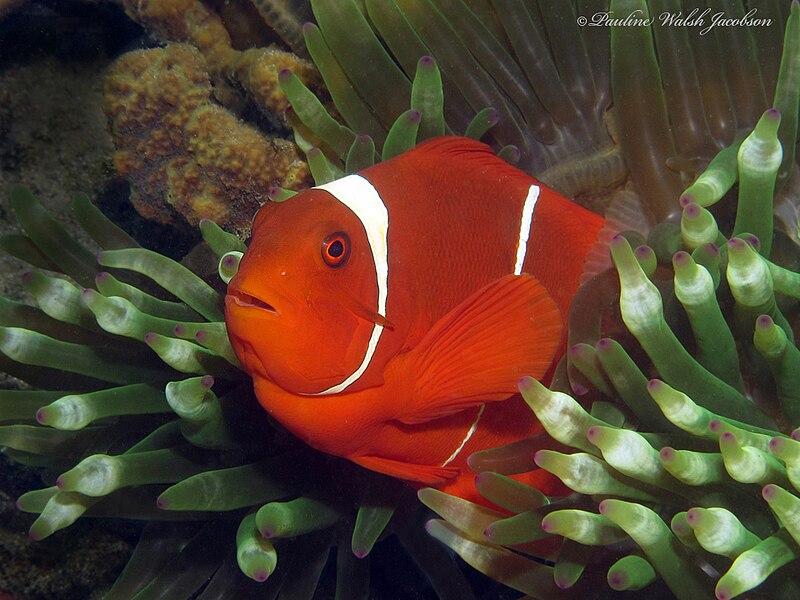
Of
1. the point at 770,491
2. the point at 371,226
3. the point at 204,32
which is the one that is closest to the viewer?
the point at 770,491

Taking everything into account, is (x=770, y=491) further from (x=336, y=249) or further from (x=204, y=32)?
(x=204, y=32)

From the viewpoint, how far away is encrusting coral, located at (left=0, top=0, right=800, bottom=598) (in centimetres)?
116

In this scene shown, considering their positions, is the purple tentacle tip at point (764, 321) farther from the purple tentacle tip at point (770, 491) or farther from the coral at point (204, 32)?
the coral at point (204, 32)

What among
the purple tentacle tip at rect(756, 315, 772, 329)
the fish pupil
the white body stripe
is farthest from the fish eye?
the purple tentacle tip at rect(756, 315, 772, 329)

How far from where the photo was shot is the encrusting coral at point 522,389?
3.81 feet

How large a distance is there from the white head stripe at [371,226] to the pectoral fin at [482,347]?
10 cm

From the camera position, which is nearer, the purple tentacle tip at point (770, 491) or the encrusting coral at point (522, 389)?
the purple tentacle tip at point (770, 491)

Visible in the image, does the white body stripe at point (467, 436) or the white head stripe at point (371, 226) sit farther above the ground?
the white head stripe at point (371, 226)

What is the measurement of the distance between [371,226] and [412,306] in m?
0.17

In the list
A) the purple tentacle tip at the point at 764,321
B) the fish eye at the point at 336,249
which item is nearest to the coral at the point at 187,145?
the fish eye at the point at 336,249

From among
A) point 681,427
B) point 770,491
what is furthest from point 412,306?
point 770,491

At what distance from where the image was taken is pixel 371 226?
1280mm

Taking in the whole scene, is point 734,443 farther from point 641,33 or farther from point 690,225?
point 641,33

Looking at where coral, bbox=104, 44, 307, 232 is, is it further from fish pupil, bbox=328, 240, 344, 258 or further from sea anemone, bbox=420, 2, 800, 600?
sea anemone, bbox=420, 2, 800, 600
